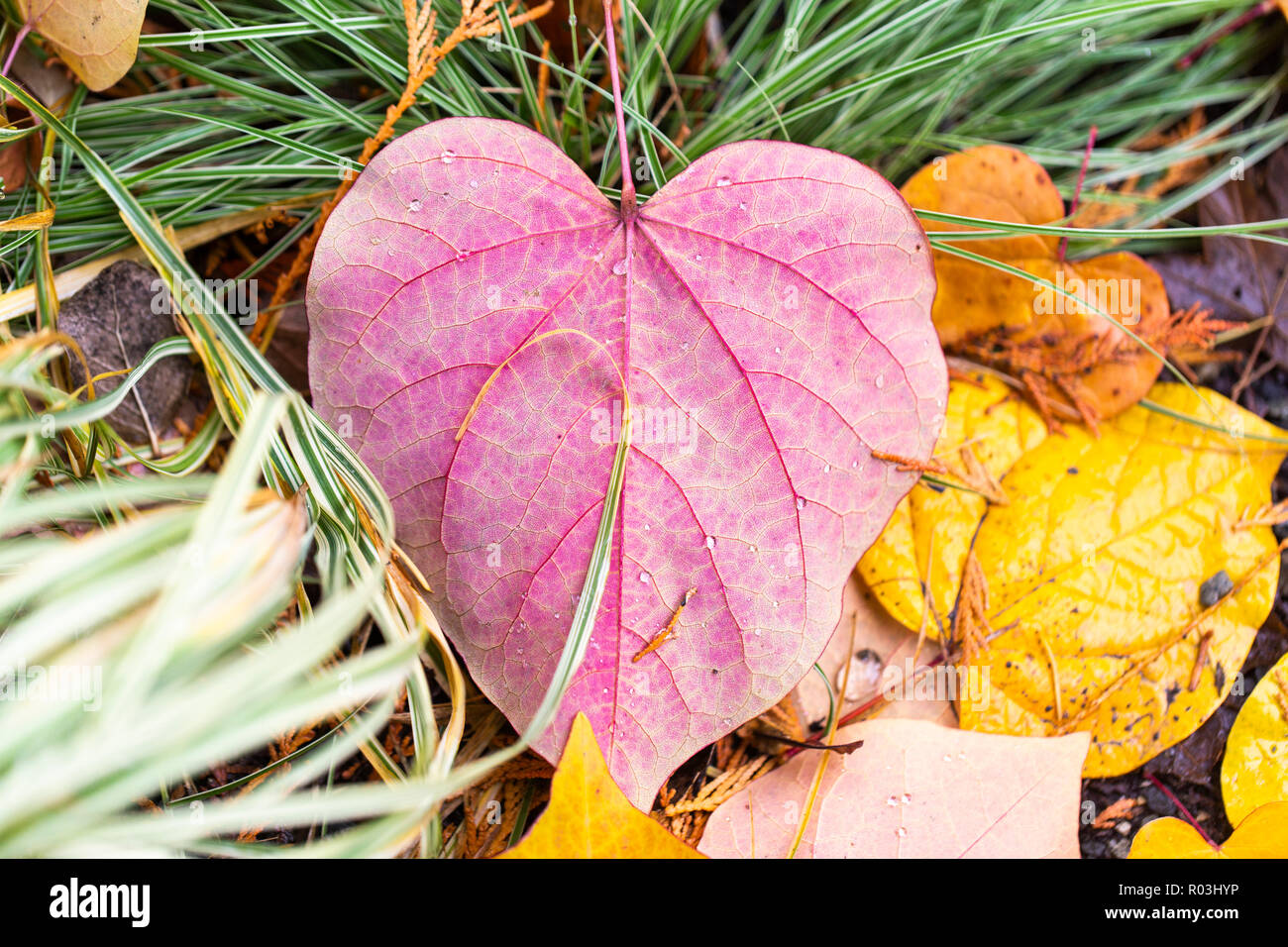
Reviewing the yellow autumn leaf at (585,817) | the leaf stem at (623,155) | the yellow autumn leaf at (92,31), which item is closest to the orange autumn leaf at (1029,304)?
the leaf stem at (623,155)

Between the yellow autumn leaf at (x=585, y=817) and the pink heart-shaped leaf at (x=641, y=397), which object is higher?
the pink heart-shaped leaf at (x=641, y=397)

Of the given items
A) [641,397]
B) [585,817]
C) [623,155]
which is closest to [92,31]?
[623,155]

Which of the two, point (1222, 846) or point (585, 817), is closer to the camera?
point (585, 817)

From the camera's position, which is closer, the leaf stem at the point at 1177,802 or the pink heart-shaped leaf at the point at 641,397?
the pink heart-shaped leaf at the point at 641,397

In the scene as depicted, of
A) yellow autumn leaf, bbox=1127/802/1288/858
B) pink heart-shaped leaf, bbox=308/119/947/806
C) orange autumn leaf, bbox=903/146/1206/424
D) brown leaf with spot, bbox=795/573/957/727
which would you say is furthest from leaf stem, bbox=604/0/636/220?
yellow autumn leaf, bbox=1127/802/1288/858

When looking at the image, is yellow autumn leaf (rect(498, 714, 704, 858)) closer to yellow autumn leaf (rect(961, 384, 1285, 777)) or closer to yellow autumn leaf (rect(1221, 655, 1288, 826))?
yellow autumn leaf (rect(961, 384, 1285, 777))

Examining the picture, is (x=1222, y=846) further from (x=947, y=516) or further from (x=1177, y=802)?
(x=947, y=516)

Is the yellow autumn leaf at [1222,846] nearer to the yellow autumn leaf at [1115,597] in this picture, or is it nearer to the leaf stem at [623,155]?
the yellow autumn leaf at [1115,597]
